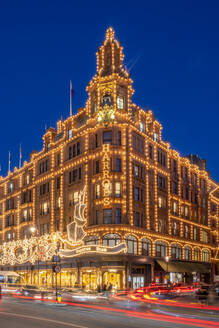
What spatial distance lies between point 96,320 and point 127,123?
127ft

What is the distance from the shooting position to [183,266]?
67062 mm

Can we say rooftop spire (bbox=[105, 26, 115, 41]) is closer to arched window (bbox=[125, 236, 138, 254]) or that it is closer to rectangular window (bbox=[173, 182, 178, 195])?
rectangular window (bbox=[173, 182, 178, 195])

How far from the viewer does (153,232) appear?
6069cm

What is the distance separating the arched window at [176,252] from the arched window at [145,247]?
8.20 m

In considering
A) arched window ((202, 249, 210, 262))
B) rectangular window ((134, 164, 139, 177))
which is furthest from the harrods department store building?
arched window ((202, 249, 210, 262))

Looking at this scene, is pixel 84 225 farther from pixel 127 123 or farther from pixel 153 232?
pixel 127 123

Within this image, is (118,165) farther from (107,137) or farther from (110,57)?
(110,57)

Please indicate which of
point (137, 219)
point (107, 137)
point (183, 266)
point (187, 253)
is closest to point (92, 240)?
point (137, 219)

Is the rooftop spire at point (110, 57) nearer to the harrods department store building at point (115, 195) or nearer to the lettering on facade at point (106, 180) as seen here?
the harrods department store building at point (115, 195)

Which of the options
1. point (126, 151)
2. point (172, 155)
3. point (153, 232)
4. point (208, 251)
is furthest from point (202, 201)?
point (126, 151)

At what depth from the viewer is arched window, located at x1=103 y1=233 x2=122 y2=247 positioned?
177 feet

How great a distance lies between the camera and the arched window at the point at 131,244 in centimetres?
5509

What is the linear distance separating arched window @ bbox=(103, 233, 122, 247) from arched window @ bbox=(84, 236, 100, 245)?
100 cm

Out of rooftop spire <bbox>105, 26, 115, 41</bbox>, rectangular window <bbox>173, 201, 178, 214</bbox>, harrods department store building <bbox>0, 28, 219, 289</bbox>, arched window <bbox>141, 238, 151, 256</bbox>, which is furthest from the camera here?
rectangular window <bbox>173, 201, 178, 214</bbox>
